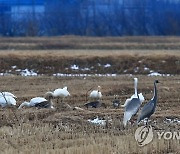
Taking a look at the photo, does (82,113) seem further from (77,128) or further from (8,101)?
(77,128)

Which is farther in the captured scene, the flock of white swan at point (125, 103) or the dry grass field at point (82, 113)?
the flock of white swan at point (125, 103)

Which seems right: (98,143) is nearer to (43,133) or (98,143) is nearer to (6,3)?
(43,133)

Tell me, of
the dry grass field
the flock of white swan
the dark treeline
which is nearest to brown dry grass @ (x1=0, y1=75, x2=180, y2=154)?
the dry grass field

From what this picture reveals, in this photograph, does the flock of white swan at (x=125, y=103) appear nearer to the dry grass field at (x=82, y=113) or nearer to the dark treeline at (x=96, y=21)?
the dry grass field at (x=82, y=113)

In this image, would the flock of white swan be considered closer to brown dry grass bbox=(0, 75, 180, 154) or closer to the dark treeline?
brown dry grass bbox=(0, 75, 180, 154)

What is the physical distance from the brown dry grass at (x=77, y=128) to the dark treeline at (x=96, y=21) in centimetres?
5025

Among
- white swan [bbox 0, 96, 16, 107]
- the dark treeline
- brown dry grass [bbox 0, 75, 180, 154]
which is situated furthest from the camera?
the dark treeline

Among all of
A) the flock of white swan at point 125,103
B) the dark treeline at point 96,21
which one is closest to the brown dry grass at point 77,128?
the flock of white swan at point 125,103

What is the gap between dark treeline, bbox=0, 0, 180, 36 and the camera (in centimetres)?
7025

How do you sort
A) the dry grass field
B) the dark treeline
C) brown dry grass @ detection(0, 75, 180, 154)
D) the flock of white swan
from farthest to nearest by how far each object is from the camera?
the dark treeline, the flock of white swan, the dry grass field, brown dry grass @ detection(0, 75, 180, 154)

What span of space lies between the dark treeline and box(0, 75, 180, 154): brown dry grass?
5025 cm

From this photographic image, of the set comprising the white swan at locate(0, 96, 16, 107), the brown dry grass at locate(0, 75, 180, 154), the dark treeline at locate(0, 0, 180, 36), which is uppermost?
the dark treeline at locate(0, 0, 180, 36)

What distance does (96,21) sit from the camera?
73125mm

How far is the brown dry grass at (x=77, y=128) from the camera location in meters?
10.2
